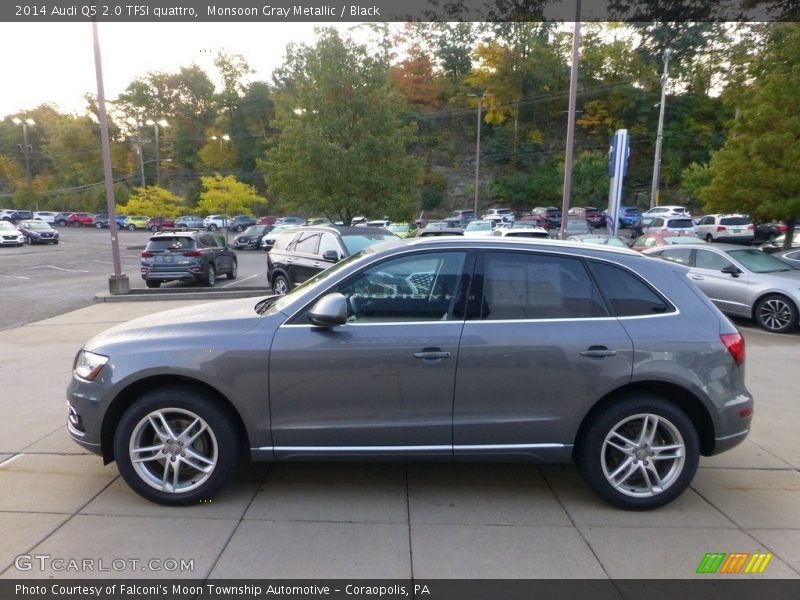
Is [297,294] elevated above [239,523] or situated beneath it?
elevated above

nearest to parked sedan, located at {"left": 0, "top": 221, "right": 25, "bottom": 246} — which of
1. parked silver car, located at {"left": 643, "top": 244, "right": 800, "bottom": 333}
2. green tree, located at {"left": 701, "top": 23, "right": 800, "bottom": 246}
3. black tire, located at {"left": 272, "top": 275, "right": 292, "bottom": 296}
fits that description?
black tire, located at {"left": 272, "top": 275, "right": 292, "bottom": 296}

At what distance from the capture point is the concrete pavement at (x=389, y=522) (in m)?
3.06

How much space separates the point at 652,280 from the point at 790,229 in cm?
1503

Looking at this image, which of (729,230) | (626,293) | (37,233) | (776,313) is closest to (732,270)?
(776,313)

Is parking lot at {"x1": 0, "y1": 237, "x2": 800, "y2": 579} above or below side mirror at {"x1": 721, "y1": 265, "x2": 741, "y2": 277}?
below

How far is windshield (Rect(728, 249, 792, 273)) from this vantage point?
1010 cm

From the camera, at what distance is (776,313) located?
9.59 m

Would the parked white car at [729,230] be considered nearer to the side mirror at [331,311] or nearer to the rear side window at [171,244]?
the rear side window at [171,244]

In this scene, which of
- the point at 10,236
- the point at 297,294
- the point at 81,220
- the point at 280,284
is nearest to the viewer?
the point at 297,294

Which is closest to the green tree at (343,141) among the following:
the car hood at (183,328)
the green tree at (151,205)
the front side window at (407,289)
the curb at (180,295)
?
the curb at (180,295)

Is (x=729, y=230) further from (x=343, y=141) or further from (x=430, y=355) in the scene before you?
(x=430, y=355)

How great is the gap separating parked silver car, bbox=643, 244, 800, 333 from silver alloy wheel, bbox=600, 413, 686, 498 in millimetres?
6185

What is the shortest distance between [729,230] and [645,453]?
30.4 metres

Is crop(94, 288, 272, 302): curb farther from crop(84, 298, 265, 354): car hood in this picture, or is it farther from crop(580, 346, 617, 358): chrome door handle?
crop(580, 346, 617, 358): chrome door handle
